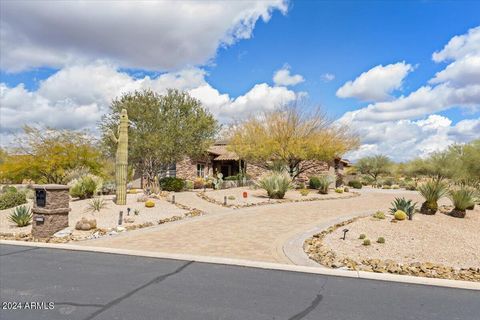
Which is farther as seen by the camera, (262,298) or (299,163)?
(299,163)

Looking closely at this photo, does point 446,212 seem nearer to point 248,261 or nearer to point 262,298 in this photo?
point 248,261

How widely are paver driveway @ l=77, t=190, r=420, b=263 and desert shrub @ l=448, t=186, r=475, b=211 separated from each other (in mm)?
3783

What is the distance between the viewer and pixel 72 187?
57.2 feet

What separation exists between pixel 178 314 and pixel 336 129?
87.1 ft

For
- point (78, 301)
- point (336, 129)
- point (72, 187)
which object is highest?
point (336, 129)

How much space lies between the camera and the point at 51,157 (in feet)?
73.9

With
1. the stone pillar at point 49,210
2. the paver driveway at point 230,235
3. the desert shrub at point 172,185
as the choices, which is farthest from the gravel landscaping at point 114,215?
the desert shrub at point 172,185

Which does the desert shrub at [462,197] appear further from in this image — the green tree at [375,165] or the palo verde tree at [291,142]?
the green tree at [375,165]

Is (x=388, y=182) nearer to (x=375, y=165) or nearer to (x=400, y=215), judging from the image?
(x=375, y=165)

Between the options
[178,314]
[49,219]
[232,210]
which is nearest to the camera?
[178,314]

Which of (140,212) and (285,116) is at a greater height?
(285,116)

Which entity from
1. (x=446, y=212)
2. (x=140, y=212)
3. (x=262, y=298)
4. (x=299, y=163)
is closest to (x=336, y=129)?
(x=299, y=163)

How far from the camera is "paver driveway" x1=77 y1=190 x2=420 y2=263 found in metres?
8.59

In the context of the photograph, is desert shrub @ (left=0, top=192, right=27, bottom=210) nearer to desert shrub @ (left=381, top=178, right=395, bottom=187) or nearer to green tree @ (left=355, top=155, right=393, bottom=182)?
desert shrub @ (left=381, top=178, right=395, bottom=187)
